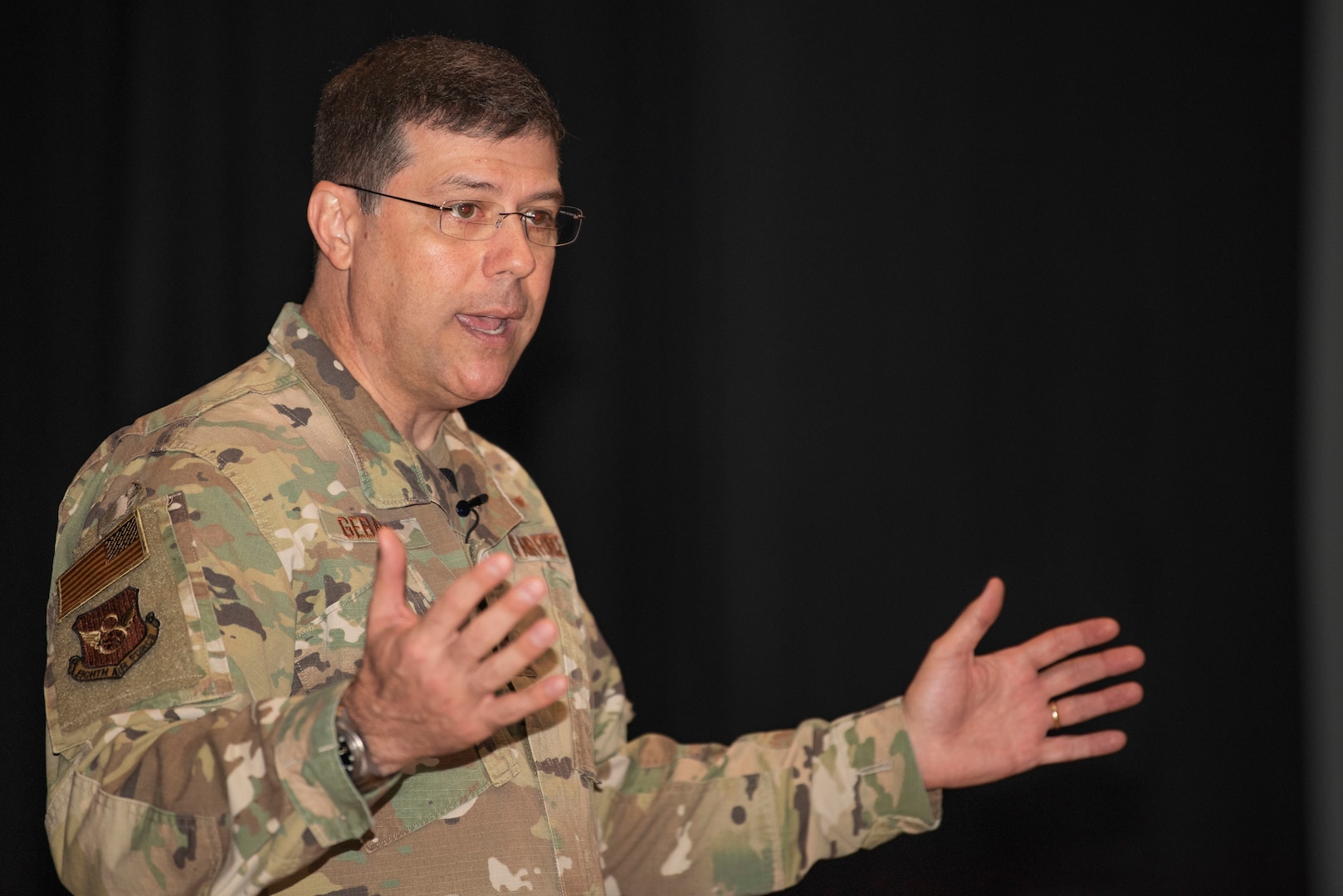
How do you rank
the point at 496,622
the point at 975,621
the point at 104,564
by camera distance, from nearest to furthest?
the point at 496,622
the point at 104,564
the point at 975,621

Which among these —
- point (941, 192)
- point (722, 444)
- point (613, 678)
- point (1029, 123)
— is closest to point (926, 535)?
point (722, 444)

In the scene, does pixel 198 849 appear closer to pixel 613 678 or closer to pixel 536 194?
pixel 613 678

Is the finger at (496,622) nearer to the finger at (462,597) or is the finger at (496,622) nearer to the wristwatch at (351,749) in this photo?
the finger at (462,597)

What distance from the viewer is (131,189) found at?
2.69 meters

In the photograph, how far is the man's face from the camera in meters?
1.63

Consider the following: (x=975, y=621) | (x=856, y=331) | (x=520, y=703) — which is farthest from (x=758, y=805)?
(x=856, y=331)

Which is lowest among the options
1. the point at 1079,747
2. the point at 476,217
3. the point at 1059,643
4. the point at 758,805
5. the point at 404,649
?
the point at 758,805

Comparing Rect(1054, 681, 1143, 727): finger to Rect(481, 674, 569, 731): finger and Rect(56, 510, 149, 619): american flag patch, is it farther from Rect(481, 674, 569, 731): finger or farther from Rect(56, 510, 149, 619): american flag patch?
Rect(56, 510, 149, 619): american flag patch

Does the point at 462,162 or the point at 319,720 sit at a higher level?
the point at 462,162

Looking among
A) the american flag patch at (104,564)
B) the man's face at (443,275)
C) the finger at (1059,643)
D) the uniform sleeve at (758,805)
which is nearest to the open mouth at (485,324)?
the man's face at (443,275)

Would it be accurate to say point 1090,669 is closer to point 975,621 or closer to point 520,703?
point 975,621

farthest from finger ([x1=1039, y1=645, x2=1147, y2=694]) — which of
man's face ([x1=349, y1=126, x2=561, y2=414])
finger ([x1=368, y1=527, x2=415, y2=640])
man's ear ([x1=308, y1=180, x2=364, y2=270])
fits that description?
man's ear ([x1=308, y1=180, x2=364, y2=270])

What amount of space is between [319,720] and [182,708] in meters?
0.19

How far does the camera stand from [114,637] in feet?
4.10
